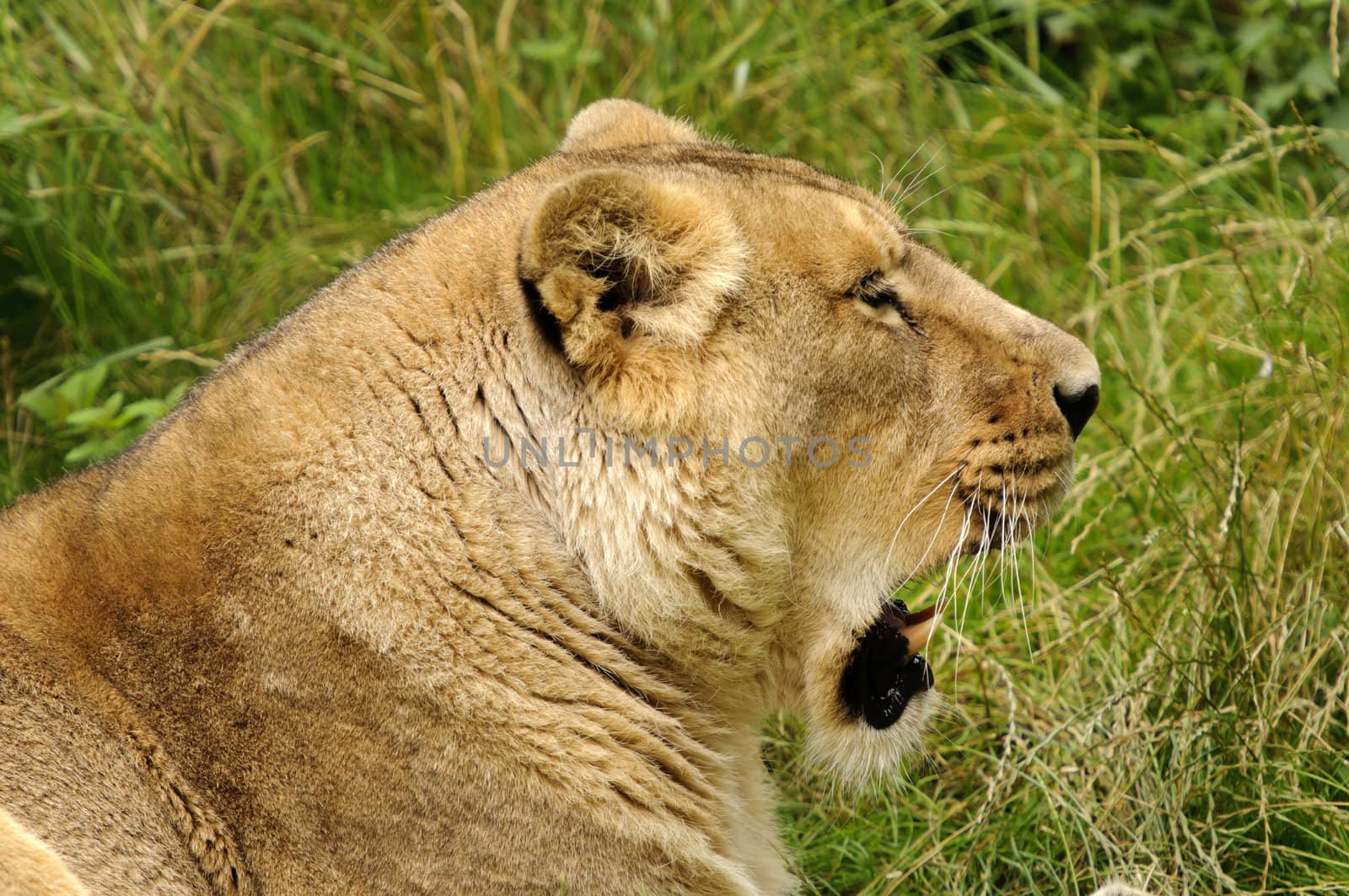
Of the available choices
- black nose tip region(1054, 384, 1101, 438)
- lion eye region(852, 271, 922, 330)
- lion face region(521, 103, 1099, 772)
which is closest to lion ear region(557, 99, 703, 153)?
lion face region(521, 103, 1099, 772)

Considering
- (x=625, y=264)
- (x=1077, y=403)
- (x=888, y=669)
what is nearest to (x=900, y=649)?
(x=888, y=669)

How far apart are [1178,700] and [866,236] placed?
1659mm

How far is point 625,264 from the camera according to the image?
3.14 m

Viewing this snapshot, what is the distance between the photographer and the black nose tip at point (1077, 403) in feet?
11.7

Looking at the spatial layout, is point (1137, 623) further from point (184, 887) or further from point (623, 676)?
point (184, 887)

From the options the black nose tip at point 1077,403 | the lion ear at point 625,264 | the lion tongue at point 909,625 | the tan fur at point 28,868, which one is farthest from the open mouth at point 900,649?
the tan fur at point 28,868

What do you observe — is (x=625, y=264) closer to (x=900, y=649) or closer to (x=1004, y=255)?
(x=900, y=649)

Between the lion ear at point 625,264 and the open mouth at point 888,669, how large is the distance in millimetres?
969

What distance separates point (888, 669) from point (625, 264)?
4.34 feet

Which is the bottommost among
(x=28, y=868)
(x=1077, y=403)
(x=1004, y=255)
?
(x=1004, y=255)

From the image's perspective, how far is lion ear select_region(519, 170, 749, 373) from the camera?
3.02 m

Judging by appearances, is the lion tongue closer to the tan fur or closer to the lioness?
the lioness

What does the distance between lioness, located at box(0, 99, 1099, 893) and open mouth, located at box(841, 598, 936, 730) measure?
7cm
